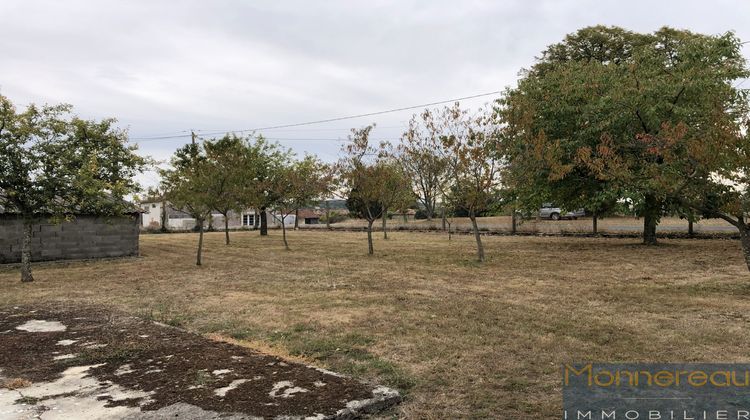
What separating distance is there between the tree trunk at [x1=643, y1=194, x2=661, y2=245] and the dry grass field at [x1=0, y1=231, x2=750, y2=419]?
128 inches

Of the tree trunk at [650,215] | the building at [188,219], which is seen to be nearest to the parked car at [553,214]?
the tree trunk at [650,215]

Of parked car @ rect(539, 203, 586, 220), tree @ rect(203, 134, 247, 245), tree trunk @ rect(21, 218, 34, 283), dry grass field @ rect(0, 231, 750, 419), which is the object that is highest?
tree @ rect(203, 134, 247, 245)

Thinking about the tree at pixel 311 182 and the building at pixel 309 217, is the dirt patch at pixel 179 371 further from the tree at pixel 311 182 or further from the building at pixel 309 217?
the building at pixel 309 217

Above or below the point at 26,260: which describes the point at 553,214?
above

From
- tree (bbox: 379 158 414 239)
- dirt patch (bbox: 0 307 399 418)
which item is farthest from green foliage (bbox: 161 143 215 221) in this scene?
dirt patch (bbox: 0 307 399 418)

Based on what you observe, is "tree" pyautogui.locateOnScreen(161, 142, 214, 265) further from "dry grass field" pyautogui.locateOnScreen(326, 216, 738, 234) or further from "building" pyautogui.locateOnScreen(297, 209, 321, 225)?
"building" pyautogui.locateOnScreen(297, 209, 321, 225)

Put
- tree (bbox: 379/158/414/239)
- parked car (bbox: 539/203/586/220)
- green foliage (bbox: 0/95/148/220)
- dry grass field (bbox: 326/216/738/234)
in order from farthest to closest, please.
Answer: parked car (bbox: 539/203/586/220), dry grass field (bbox: 326/216/738/234), tree (bbox: 379/158/414/239), green foliage (bbox: 0/95/148/220)

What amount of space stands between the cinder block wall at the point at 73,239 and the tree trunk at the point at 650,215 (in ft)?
68.9

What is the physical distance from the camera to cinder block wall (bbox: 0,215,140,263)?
19328 mm

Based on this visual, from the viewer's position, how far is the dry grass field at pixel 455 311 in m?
5.32

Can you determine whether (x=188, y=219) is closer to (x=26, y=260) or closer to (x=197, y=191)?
(x=197, y=191)

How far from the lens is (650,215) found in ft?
69.8

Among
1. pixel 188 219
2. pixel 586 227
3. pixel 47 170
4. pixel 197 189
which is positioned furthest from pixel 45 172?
pixel 188 219

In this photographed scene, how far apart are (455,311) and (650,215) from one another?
16431 mm
